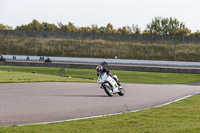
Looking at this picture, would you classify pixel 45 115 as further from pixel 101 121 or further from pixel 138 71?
pixel 138 71

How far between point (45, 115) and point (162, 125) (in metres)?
3.44

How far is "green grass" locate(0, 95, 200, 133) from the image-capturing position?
26.8 ft

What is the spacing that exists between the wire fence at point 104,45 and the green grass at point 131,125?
2409 inches

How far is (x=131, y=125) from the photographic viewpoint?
896 centimetres

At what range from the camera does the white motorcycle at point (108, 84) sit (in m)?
16.3

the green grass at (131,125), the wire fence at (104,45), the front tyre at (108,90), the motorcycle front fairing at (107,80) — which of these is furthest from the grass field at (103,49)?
the green grass at (131,125)

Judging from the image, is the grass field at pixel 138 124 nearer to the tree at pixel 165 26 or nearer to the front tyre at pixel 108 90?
the front tyre at pixel 108 90

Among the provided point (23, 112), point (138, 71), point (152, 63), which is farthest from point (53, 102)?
point (152, 63)

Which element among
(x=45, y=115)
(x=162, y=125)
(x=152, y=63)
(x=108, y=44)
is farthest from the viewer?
(x=108, y=44)

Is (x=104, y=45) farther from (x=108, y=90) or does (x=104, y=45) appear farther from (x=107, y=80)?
(x=107, y=80)

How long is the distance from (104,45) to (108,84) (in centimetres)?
6389

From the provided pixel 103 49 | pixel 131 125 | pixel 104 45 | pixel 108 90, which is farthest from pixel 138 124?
pixel 104 45

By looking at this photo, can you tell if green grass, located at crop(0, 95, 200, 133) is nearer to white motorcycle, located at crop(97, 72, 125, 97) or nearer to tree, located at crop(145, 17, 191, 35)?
white motorcycle, located at crop(97, 72, 125, 97)

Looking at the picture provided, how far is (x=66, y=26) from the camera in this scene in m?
146
